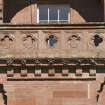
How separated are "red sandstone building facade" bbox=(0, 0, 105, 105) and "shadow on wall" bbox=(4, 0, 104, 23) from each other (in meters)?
4.17

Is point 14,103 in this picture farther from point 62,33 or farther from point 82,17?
point 82,17

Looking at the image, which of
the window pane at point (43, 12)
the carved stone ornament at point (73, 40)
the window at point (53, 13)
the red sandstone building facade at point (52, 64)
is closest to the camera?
the red sandstone building facade at point (52, 64)

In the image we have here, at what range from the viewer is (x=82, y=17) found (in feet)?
92.4

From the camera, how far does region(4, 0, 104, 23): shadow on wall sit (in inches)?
1105

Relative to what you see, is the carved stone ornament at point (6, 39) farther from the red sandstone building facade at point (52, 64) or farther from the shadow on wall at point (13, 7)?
the shadow on wall at point (13, 7)

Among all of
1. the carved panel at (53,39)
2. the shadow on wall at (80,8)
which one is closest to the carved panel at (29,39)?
the carved panel at (53,39)

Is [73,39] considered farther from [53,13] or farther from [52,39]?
[53,13]

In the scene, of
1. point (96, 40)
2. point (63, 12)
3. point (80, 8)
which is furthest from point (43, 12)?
point (96, 40)

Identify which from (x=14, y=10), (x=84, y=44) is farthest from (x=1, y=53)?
(x=14, y=10)

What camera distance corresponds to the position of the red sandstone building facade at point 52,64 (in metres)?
Result: 23.4

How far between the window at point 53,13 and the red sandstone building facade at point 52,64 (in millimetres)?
4068

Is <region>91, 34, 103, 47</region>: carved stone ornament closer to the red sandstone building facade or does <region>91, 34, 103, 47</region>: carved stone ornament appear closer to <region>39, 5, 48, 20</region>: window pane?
the red sandstone building facade

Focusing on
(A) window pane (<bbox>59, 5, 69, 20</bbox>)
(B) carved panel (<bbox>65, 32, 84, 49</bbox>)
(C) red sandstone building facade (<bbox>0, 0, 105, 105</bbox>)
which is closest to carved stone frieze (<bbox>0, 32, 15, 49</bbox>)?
(C) red sandstone building facade (<bbox>0, 0, 105, 105</bbox>)

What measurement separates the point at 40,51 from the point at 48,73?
72 cm
